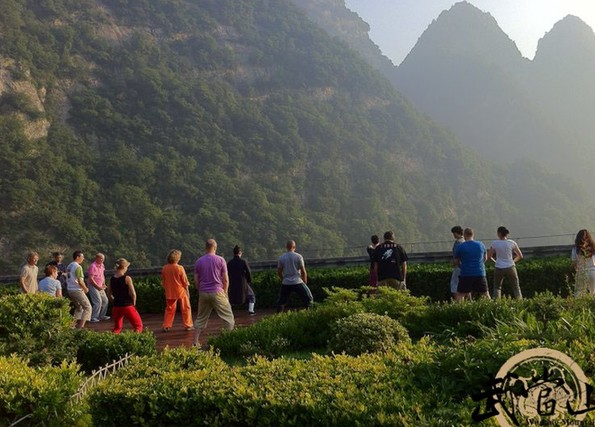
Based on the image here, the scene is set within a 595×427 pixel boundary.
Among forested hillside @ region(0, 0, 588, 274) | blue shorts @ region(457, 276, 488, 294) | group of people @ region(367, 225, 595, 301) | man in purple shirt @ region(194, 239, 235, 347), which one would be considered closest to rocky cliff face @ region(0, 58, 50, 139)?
forested hillside @ region(0, 0, 588, 274)

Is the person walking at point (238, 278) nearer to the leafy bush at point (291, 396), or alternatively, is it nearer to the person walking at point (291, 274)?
the person walking at point (291, 274)

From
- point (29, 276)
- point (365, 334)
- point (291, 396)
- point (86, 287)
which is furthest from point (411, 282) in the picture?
point (291, 396)

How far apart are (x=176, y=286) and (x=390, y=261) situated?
4.17 metres

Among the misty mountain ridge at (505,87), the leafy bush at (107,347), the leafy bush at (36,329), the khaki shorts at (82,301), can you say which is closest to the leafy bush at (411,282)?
the khaki shorts at (82,301)

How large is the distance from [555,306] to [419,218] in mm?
76924

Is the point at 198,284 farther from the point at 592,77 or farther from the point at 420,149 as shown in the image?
the point at 592,77

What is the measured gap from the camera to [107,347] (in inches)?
298

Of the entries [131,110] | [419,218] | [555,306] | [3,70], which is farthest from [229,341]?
[419,218]

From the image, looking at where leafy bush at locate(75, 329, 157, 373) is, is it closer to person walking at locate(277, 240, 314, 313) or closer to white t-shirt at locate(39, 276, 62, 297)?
white t-shirt at locate(39, 276, 62, 297)

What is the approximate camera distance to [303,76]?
101875 millimetres

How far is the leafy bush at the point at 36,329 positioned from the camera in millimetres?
7125
